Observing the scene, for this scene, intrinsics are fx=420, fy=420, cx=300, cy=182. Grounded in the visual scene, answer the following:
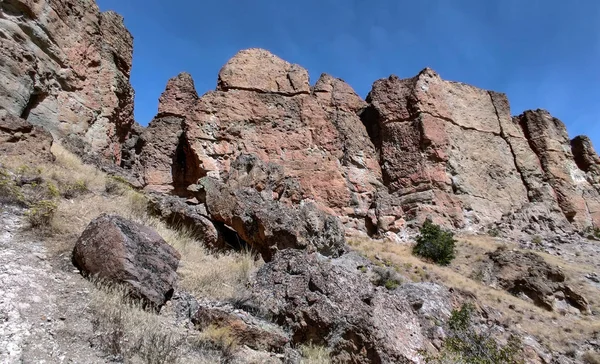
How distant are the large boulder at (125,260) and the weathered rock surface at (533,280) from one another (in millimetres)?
16466

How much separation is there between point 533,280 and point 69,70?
19.6 metres

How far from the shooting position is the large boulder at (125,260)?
4.96 metres

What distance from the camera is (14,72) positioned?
1093 cm

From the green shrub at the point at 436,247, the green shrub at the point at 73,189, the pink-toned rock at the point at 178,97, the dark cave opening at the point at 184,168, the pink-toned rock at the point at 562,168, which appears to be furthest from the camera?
the pink-toned rock at the point at 562,168

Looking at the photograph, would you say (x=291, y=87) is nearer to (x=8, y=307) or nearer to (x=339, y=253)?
(x=339, y=253)

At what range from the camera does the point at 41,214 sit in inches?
229

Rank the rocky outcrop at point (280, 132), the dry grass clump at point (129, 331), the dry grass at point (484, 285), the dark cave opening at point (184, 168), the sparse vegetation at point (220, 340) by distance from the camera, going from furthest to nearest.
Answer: the rocky outcrop at point (280, 132) → the dark cave opening at point (184, 168) → the dry grass at point (484, 285) → the sparse vegetation at point (220, 340) → the dry grass clump at point (129, 331)

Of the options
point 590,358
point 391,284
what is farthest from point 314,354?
point 590,358

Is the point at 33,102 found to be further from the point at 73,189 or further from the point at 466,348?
the point at 466,348

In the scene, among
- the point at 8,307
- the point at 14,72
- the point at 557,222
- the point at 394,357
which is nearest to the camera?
the point at 8,307

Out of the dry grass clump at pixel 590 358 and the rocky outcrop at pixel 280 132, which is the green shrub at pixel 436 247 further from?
the dry grass clump at pixel 590 358

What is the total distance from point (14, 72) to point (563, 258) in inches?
1020

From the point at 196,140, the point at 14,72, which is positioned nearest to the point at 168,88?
the point at 196,140

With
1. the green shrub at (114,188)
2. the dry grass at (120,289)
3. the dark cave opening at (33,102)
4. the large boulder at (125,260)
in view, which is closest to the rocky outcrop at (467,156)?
the green shrub at (114,188)
